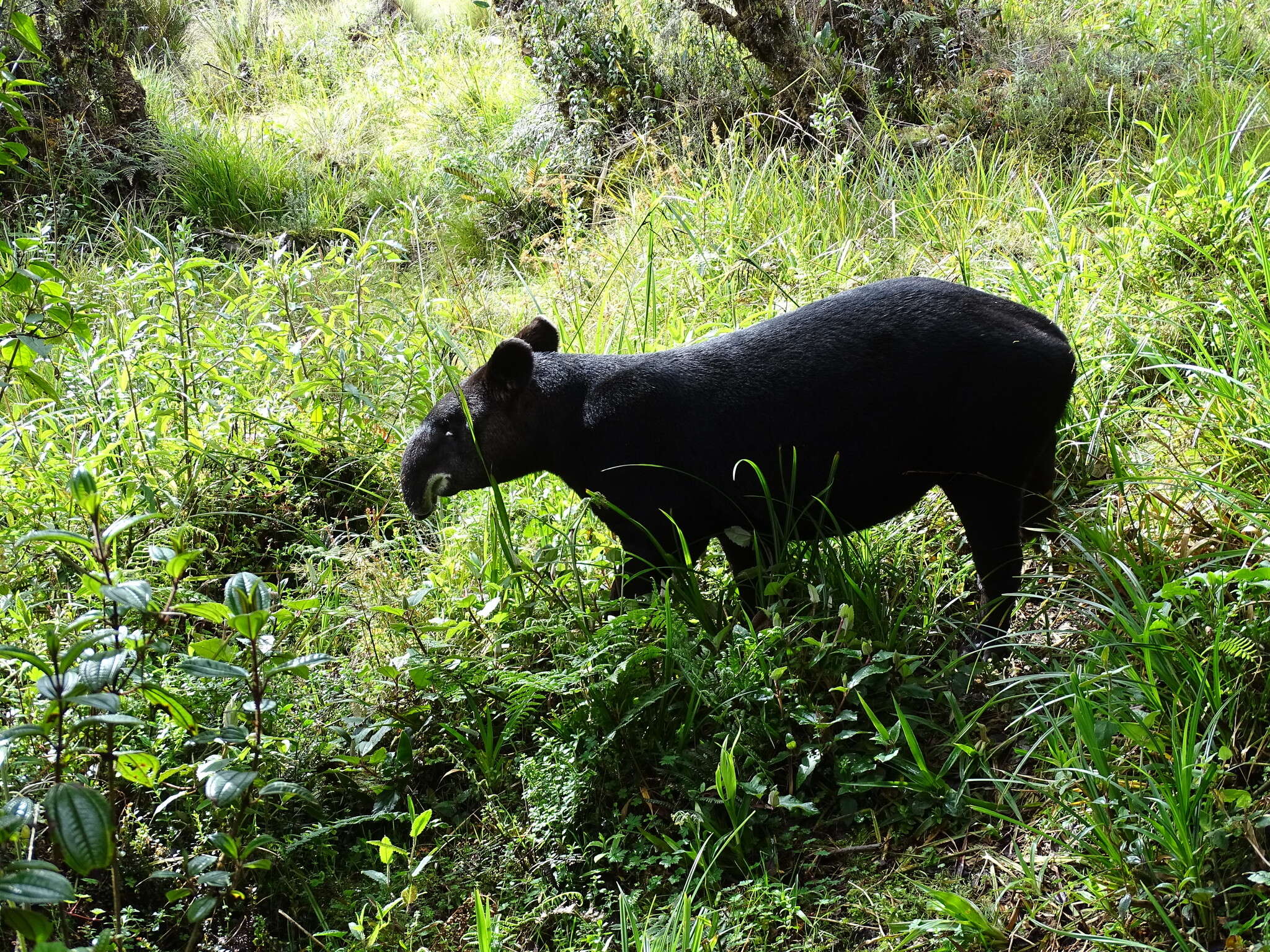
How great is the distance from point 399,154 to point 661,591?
7452 mm

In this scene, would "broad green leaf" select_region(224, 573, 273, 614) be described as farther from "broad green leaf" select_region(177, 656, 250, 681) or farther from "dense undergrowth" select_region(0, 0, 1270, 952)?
"broad green leaf" select_region(177, 656, 250, 681)

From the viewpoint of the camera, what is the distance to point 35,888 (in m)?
1.85

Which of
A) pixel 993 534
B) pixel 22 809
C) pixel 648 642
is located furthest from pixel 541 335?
pixel 22 809

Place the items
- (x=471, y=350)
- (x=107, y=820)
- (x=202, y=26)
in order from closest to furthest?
(x=107, y=820), (x=471, y=350), (x=202, y=26)

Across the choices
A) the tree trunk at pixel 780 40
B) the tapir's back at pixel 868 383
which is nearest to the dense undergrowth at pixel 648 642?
the tapir's back at pixel 868 383

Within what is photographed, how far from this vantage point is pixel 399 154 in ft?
32.7

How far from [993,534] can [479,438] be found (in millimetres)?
1877

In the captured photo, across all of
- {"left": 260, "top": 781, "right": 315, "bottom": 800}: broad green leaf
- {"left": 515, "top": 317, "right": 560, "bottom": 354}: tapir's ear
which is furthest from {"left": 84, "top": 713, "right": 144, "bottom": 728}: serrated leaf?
{"left": 515, "top": 317, "right": 560, "bottom": 354}: tapir's ear

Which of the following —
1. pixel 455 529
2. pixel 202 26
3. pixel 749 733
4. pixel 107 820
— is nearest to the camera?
pixel 107 820

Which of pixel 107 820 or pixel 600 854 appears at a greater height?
pixel 107 820

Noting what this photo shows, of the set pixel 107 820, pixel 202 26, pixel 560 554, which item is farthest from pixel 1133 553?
pixel 202 26

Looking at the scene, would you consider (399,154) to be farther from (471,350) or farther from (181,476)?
(181,476)

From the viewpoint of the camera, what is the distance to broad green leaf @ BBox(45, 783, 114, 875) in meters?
1.90

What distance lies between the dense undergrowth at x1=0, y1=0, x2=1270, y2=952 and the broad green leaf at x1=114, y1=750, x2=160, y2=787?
0.04m
